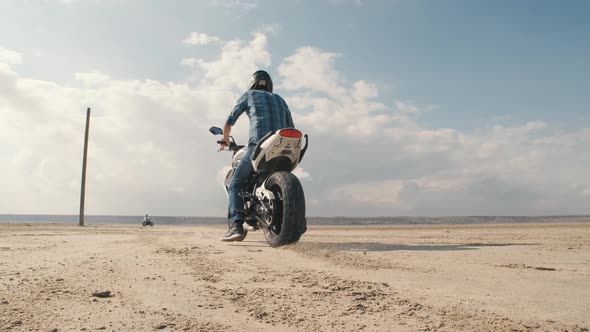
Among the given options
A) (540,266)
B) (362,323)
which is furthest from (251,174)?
(362,323)

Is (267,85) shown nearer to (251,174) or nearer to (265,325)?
(251,174)

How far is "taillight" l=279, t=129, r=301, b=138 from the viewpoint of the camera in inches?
174

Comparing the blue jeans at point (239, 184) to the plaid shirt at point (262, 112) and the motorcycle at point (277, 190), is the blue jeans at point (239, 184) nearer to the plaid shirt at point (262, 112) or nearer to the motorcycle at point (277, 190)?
the motorcycle at point (277, 190)

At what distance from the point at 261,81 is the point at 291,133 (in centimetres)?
145

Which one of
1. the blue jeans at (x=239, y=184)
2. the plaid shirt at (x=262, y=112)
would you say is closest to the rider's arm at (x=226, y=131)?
the plaid shirt at (x=262, y=112)

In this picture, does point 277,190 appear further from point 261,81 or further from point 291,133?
point 261,81

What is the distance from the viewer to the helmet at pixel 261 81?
5.50 m

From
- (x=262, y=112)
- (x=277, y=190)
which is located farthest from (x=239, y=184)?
(x=262, y=112)

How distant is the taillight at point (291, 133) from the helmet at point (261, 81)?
54.4 inches

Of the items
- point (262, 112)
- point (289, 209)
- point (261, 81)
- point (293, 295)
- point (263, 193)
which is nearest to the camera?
point (293, 295)

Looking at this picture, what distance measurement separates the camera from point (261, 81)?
18.0ft

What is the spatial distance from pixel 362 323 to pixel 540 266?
7.69 ft

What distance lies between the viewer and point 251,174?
5180 mm

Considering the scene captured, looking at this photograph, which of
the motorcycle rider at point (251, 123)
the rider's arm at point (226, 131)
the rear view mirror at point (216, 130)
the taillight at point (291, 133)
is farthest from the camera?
the rear view mirror at point (216, 130)
